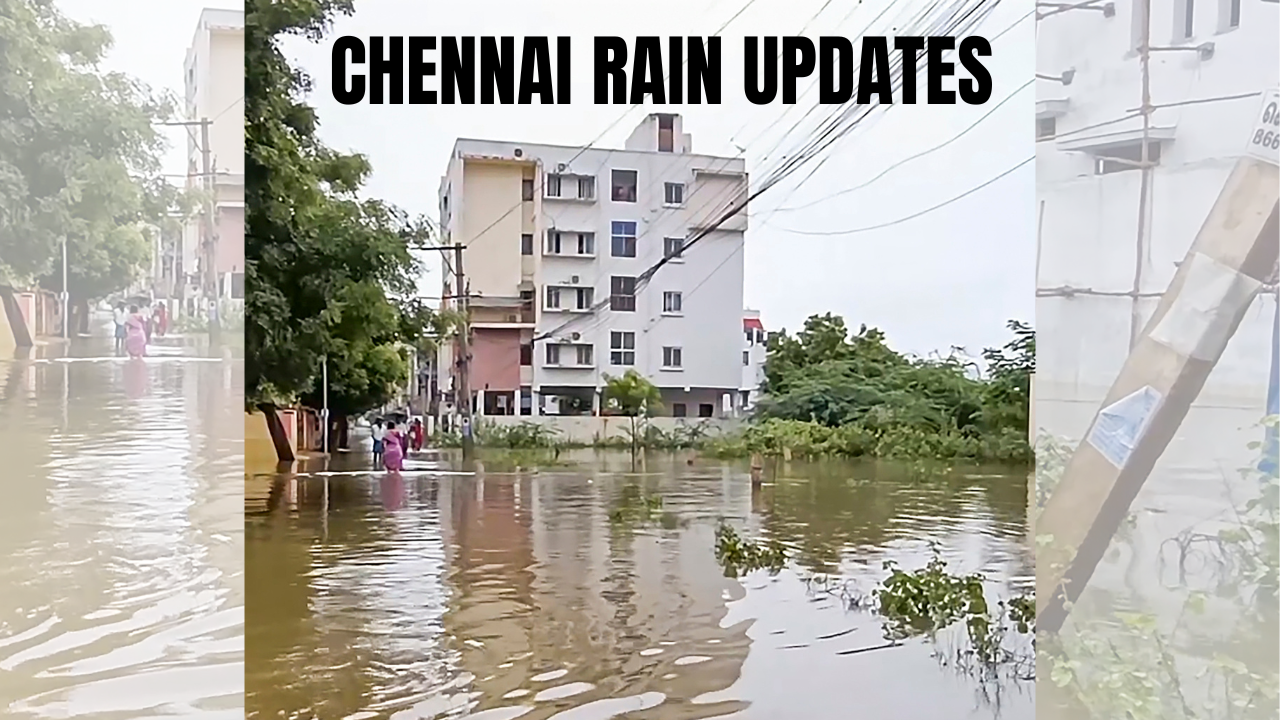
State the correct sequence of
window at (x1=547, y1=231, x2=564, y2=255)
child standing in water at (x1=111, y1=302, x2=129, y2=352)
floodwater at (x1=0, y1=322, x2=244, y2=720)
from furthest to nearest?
1. window at (x1=547, y1=231, x2=564, y2=255)
2. child standing in water at (x1=111, y1=302, x2=129, y2=352)
3. floodwater at (x1=0, y1=322, x2=244, y2=720)

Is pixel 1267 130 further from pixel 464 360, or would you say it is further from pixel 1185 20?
pixel 464 360

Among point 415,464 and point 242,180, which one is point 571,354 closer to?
point 415,464

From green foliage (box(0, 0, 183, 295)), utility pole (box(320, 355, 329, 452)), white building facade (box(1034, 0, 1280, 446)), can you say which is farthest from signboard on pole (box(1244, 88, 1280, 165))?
green foliage (box(0, 0, 183, 295))

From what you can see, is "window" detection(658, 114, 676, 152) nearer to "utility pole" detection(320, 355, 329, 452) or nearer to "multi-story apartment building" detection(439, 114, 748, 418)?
"multi-story apartment building" detection(439, 114, 748, 418)

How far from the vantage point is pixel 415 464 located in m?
2.35

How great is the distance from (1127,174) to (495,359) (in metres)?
1.52

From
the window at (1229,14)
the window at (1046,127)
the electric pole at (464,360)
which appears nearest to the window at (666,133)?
the electric pole at (464,360)

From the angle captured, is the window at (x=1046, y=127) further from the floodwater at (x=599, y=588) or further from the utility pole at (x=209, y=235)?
the utility pole at (x=209, y=235)

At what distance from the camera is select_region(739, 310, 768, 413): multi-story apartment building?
92.4 inches

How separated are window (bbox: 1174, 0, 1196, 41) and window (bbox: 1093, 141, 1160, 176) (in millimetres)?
244

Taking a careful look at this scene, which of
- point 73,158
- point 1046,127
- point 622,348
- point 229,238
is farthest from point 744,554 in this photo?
point 73,158

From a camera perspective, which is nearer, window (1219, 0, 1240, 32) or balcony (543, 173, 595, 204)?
window (1219, 0, 1240, 32)

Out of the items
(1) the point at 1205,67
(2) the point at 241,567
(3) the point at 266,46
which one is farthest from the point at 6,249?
(1) the point at 1205,67

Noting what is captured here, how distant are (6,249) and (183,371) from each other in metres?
0.46
